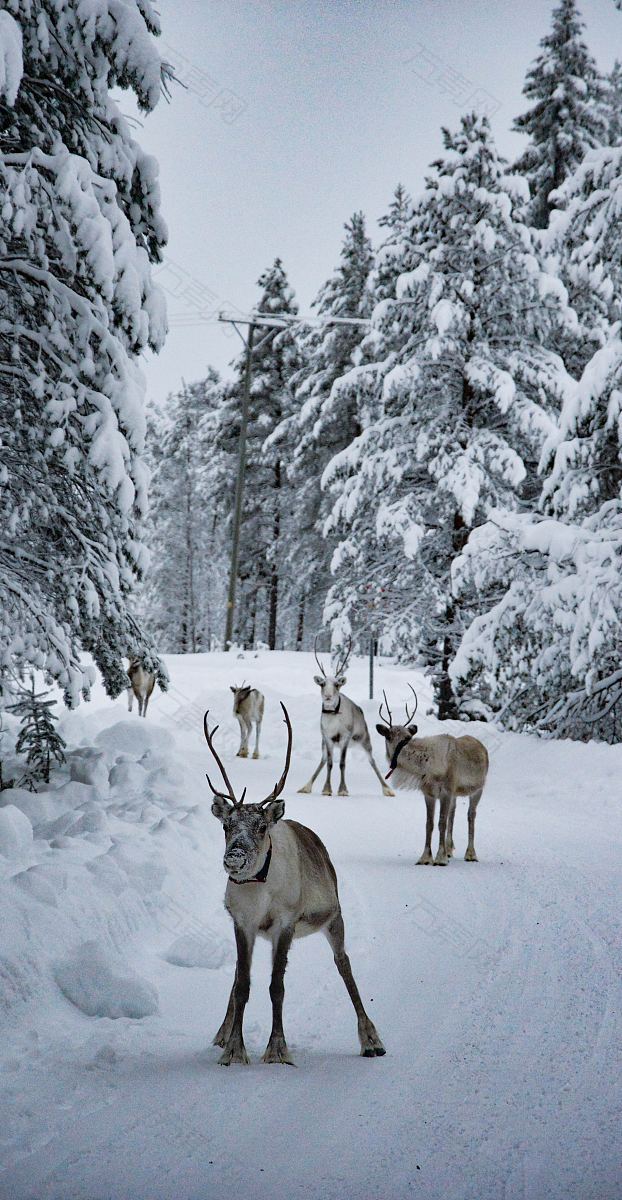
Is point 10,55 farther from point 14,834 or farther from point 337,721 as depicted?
Result: point 337,721

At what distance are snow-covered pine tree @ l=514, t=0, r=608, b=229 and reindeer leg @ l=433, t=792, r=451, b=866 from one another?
1856 centimetres

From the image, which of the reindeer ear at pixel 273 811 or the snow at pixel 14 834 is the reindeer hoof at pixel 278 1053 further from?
the snow at pixel 14 834

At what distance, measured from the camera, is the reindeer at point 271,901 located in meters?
3.62

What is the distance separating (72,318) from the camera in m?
7.19

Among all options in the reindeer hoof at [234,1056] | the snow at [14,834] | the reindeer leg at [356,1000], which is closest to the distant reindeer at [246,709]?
→ the snow at [14,834]

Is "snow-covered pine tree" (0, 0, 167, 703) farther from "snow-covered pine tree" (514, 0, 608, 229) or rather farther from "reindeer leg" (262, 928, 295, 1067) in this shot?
"snow-covered pine tree" (514, 0, 608, 229)

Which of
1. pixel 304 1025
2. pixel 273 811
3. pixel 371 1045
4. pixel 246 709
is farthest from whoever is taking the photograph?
pixel 246 709

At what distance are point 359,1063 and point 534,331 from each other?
16037 mm

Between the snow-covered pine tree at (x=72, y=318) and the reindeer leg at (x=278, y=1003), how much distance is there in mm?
4153

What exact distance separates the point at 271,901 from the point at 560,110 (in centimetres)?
2382

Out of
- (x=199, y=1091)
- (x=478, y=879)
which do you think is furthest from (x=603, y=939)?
(x=199, y=1091)

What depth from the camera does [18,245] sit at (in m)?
7.50

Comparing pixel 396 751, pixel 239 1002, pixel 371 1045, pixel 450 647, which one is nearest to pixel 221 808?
pixel 239 1002

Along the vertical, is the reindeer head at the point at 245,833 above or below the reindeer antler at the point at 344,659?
below
